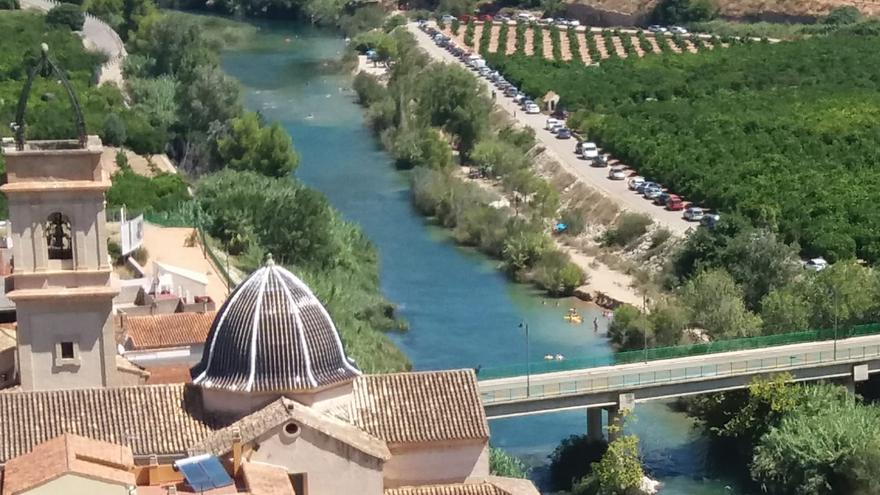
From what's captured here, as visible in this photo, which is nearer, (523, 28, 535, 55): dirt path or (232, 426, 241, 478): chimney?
(232, 426, 241, 478): chimney

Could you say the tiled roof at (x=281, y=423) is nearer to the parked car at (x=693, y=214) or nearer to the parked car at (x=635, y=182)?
the parked car at (x=693, y=214)

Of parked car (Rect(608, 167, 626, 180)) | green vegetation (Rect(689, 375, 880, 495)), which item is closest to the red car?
parked car (Rect(608, 167, 626, 180))

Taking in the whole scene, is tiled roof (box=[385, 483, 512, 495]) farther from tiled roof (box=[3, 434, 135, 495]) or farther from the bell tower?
the bell tower

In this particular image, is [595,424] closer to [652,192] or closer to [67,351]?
[67,351]

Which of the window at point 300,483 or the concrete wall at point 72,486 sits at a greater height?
the concrete wall at point 72,486

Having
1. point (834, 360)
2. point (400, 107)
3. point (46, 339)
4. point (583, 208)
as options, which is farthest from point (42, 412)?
point (400, 107)

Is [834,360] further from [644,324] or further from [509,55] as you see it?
[509,55]

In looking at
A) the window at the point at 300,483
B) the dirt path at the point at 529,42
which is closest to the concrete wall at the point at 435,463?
the window at the point at 300,483

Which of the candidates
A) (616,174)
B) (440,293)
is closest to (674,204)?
(616,174)
